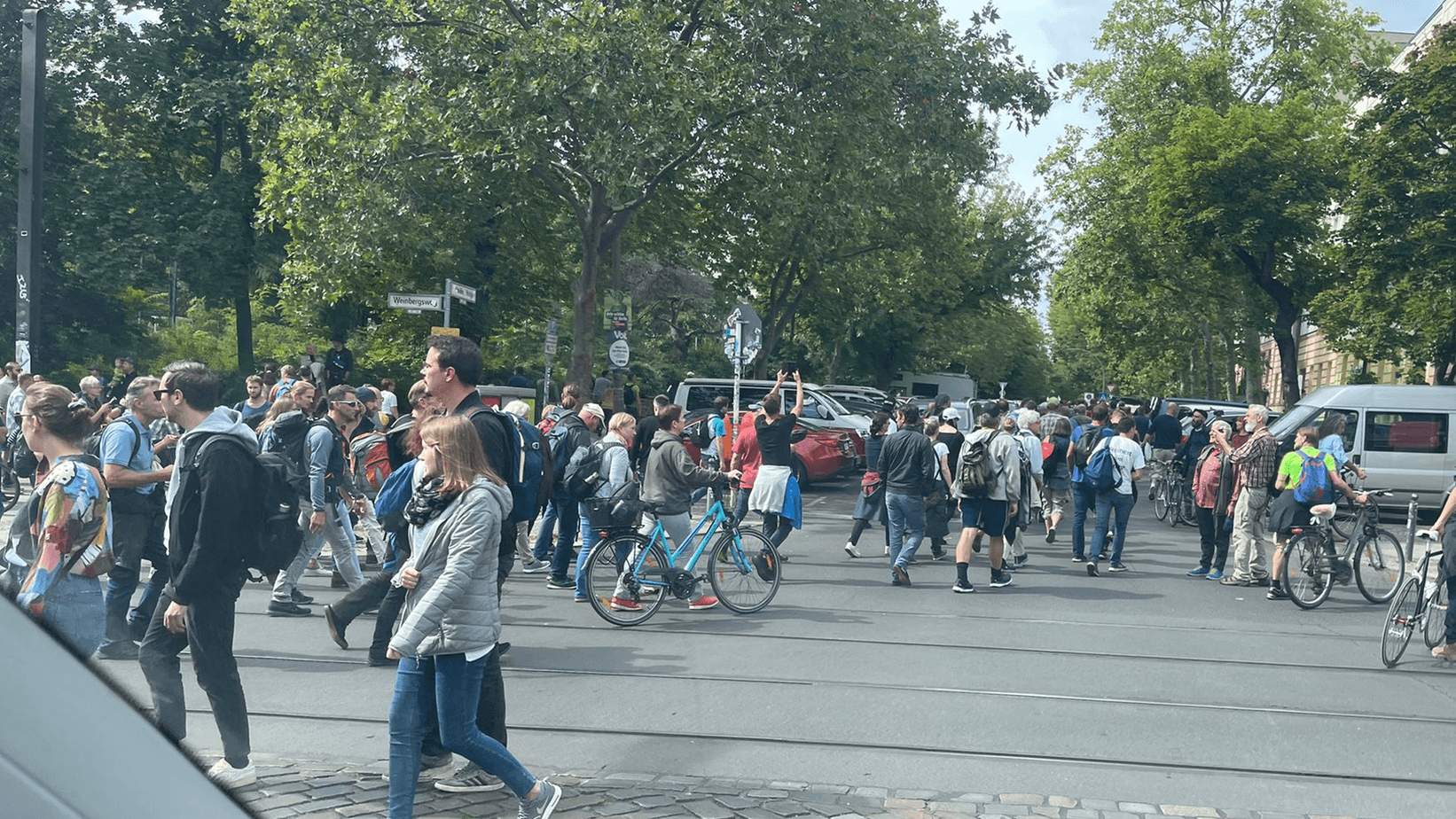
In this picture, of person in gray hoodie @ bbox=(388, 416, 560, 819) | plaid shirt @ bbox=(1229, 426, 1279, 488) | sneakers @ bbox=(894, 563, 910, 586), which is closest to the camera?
person in gray hoodie @ bbox=(388, 416, 560, 819)

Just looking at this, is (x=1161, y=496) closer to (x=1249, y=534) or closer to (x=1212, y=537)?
(x=1212, y=537)

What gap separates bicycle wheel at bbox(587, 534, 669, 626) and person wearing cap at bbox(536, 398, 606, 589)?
1.55 m

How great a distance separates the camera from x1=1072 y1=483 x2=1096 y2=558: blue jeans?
45.2ft

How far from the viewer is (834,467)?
23.1 m

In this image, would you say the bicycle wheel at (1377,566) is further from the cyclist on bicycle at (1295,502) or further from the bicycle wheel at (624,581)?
the bicycle wheel at (624,581)

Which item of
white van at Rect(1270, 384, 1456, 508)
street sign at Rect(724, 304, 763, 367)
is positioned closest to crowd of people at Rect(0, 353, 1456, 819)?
street sign at Rect(724, 304, 763, 367)

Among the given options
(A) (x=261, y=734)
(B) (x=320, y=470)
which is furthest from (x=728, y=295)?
(A) (x=261, y=734)

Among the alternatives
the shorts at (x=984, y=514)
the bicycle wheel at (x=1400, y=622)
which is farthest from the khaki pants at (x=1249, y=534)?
the bicycle wheel at (x=1400, y=622)

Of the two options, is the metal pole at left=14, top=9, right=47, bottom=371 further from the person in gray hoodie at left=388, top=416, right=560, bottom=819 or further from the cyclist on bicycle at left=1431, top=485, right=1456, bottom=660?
the cyclist on bicycle at left=1431, top=485, right=1456, bottom=660

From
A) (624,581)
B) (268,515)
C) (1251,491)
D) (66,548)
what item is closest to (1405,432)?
(1251,491)

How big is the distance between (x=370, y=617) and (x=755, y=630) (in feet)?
9.29

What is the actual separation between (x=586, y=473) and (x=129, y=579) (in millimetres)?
3524

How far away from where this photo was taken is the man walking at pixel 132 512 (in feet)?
23.6

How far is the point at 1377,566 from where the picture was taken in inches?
471
